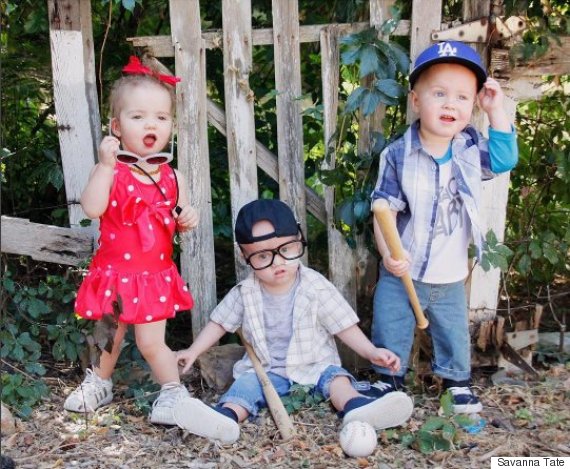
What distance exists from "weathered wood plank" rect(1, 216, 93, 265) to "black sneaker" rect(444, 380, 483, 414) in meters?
1.77

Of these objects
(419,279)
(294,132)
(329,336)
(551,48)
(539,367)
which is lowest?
(539,367)

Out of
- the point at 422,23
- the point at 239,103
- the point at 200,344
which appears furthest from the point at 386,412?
the point at 422,23

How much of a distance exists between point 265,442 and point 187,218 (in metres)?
0.98

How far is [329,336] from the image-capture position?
12.0 feet

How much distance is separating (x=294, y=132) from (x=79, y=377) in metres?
1.56

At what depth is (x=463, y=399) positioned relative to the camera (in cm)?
353

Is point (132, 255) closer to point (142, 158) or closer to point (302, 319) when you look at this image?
point (142, 158)

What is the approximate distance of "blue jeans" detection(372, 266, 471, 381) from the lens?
11.5 feet

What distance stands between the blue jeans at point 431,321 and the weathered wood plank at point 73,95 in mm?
1456

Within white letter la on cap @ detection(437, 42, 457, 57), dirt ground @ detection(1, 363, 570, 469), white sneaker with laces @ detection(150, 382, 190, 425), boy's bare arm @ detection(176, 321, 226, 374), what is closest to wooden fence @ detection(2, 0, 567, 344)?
boy's bare arm @ detection(176, 321, 226, 374)

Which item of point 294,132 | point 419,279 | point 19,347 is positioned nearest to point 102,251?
point 19,347

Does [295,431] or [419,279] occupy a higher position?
[419,279]

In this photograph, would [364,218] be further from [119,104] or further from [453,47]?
[119,104]

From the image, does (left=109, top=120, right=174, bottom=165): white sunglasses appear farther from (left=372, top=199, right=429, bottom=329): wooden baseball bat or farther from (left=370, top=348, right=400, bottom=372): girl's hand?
(left=370, top=348, right=400, bottom=372): girl's hand
